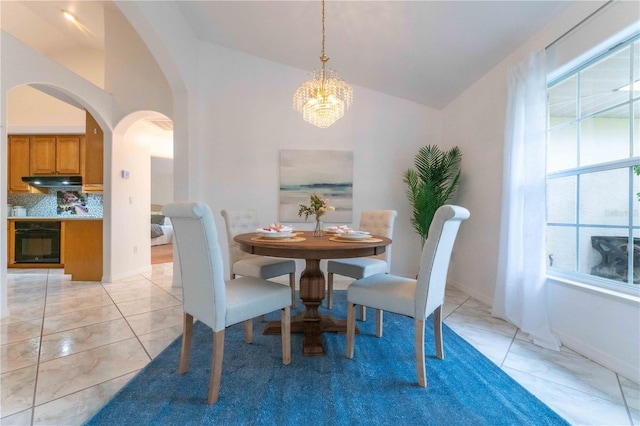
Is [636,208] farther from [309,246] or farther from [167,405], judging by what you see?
[167,405]

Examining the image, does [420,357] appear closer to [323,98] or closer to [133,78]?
[323,98]

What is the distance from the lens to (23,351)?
6.16 ft

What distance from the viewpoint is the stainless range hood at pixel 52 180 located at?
466 cm

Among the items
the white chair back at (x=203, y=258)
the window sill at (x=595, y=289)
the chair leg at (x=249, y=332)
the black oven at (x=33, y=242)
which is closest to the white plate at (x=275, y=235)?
the white chair back at (x=203, y=258)

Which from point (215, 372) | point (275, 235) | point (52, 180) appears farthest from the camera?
point (52, 180)

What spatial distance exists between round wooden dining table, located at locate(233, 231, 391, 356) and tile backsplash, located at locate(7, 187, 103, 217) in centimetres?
466

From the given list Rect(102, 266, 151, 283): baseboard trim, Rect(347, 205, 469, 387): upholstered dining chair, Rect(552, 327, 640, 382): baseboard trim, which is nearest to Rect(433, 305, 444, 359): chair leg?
Rect(347, 205, 469, 387): upholstered dining chair

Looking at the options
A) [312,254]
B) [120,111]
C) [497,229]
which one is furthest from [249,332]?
[120,111]

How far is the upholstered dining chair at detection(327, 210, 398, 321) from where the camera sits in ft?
7.80

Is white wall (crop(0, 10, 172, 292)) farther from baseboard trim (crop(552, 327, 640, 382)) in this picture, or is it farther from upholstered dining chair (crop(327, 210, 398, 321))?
baseboard trim (crop(552, 327, 640, 382))

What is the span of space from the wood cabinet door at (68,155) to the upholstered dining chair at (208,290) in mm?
4761

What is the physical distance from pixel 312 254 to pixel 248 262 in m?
1.01

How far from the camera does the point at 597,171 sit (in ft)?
6.38

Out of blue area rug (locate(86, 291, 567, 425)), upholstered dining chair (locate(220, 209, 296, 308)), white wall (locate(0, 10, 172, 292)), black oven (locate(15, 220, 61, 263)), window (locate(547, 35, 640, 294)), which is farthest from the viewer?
black oven (locate(15, 220, 61, 263))
